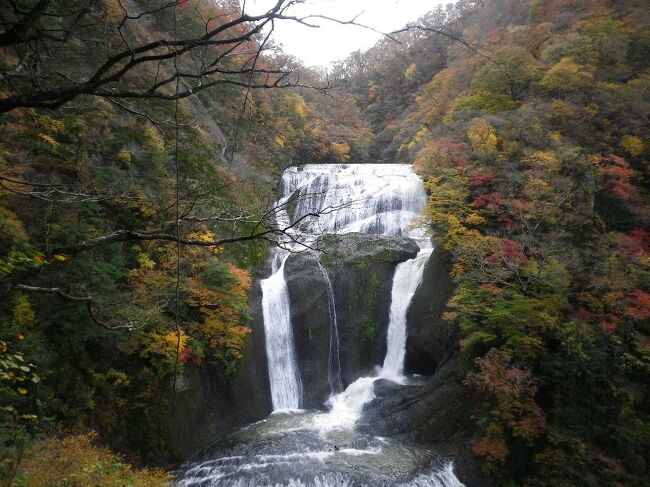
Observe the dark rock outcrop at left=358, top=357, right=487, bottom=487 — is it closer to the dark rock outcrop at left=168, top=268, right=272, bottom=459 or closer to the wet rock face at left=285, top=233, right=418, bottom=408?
the wet rock face at left=285, top=233, right=418, bottom=408

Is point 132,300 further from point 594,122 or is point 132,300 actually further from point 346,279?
point 594,122

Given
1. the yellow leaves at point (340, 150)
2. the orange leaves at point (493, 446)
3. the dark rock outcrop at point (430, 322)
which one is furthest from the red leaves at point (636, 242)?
the yellow leaves at point (340, 150)

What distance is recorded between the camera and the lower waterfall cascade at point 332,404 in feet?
Answer: 26.9

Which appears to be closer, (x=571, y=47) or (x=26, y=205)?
(x=26, y=205)

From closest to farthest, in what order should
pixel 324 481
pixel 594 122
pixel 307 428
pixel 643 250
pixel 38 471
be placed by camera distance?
pixel 38 471
pixel 324 481
pixel 643 250
pixel 307 428
pixel 594 122

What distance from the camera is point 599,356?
7.79 m

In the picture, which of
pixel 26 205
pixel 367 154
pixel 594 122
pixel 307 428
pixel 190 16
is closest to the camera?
pixel 26 205

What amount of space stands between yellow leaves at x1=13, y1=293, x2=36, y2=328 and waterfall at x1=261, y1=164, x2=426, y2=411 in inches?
192

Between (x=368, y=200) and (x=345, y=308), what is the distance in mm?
5275

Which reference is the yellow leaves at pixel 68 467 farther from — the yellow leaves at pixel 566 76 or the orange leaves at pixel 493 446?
the yellow leaves at pixel 566 76

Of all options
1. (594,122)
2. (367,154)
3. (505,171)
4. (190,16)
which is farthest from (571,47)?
(190,16)

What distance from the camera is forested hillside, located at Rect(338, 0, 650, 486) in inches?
302

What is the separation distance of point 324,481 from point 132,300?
5.71m

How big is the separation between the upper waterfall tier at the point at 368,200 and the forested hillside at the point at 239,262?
252cm
